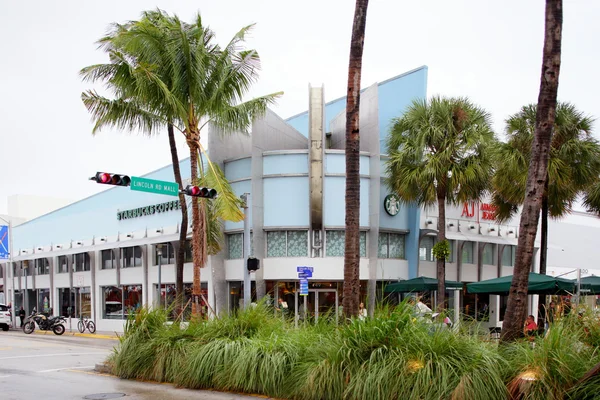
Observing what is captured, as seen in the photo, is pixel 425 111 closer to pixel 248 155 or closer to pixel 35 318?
pixel 248 155

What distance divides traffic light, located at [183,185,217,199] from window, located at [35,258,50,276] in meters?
31.0

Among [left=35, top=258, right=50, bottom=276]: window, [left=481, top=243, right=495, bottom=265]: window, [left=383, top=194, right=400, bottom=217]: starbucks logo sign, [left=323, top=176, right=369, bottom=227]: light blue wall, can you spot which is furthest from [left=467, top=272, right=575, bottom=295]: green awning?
[left=35, top=258, right=50, bottom=276]: window

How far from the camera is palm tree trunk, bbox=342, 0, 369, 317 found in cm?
1302

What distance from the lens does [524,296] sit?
34.0ft

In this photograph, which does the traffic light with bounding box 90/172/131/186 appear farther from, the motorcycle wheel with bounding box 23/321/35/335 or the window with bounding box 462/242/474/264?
the motorcycle wheel with bounding box 23/321/35/335

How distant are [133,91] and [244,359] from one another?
11.0 metres

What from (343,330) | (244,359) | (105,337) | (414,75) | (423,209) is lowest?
(105,337)

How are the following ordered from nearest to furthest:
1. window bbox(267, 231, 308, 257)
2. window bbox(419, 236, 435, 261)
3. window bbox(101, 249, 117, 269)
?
window bbox(267, 231, 308, 257) → window bbox(419, 236, 435, 261) → window bbox(101, 249, 117, 269)

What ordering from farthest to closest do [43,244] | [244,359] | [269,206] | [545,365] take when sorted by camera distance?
1. [43,244]
2. [269,206]
3. [244,359]
4. [545,365]

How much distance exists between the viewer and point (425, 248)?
3088 cm

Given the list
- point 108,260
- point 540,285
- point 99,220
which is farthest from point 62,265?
point 540,285

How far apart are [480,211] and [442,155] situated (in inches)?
325

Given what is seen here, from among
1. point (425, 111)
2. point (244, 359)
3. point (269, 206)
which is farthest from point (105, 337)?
point (244, 359)

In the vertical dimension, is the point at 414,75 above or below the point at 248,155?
above
